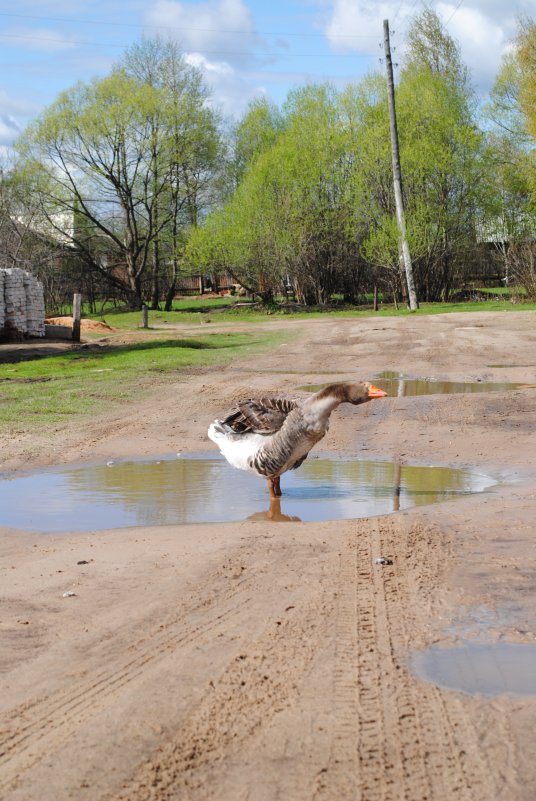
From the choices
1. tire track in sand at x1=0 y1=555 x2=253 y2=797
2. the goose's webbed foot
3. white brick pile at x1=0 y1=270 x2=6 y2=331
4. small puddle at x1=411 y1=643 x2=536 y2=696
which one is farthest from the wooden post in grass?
small puddle at x1=411 y1=643 x2=536 y2=696

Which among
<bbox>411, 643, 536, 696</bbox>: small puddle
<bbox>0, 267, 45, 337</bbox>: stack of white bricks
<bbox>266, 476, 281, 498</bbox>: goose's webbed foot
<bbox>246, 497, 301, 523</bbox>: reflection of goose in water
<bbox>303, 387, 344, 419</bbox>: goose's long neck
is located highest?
<bbox>0, 267, 45, 337</bbox>: stack of white bricks

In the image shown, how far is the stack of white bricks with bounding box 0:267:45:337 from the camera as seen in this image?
2767 cm

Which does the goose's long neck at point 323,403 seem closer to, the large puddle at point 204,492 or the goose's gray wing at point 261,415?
the goose's gray wing at point 261,415

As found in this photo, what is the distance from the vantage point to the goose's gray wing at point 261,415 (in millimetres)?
9828

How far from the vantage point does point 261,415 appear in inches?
392

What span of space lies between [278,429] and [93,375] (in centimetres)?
1105

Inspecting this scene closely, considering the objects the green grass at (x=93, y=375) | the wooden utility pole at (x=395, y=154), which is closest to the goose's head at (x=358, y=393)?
the green grass at (x=93, y=375)

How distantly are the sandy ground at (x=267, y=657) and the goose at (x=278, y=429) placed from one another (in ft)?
4.02

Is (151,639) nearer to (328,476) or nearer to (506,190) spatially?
(328,476)

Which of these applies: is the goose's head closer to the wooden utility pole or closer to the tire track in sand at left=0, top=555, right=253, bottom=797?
the tire track in sand at left=0, top=555, right=253, bottom=797

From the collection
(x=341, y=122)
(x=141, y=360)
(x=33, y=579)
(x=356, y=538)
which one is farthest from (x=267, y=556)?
(x=341, y=122)

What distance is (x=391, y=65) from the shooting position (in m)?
43.2

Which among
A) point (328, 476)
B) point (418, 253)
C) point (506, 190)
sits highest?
point (506, 190)

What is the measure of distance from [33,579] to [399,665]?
2.93m
